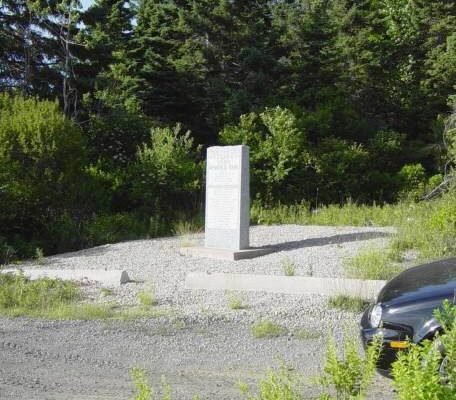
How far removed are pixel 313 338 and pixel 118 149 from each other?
56.6ft

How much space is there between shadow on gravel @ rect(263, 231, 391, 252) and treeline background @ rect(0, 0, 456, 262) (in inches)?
190

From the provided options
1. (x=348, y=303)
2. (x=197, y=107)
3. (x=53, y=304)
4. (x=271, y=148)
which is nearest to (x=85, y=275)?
(x=53, y=304)

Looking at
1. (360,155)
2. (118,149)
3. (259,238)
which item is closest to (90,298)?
(259,238)

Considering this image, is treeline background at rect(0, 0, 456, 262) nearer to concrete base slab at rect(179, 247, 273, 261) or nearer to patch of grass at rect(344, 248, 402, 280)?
concrete base slab at rect(179, 247, 273, 261)

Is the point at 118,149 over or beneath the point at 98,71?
beneath

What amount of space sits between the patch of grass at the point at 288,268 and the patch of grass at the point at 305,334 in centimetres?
302

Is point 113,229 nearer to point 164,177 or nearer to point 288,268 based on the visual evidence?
point 164,177

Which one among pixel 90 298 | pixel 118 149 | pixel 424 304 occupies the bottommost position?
pixel 90 298

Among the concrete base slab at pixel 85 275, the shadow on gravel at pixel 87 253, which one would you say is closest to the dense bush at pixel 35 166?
the shadow on gravel at pixel 87 253

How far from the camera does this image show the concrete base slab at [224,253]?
1248 centimetres

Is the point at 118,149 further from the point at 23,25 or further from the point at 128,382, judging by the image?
the point at 128,382

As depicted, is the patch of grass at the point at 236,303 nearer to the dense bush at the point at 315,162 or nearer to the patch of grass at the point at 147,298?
the patch of grass at the point at 147,298

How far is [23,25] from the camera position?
23172 millimetres

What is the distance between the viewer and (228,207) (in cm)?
1307
